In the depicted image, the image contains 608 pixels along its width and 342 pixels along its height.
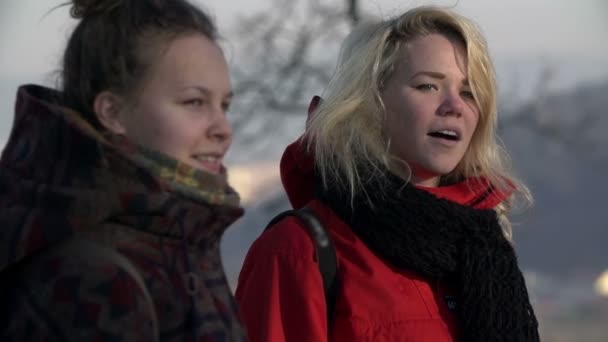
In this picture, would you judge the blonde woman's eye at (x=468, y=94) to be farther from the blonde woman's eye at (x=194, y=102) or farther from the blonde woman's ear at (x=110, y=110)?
the blonde woman's ear at (x=110, y=110)

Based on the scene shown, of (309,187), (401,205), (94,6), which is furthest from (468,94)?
(94,6)

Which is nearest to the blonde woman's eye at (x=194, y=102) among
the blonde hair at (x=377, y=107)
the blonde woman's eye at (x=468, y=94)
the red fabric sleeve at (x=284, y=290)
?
the red fabric sleeve at (x=284, y=290)

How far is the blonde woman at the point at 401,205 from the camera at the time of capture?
9.71 feet

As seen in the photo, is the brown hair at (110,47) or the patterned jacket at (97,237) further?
the brown hair at (110,47)

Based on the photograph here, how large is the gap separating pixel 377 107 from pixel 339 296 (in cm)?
55

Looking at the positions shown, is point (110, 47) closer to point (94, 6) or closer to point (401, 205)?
point (94, 6)

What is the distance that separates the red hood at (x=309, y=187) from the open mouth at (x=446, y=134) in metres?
0.14

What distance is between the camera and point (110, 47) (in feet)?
7.01

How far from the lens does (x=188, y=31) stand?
2232 millimetres

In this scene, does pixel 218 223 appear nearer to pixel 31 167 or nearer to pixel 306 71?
pixel 31 167

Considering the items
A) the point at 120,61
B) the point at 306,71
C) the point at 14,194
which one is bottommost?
the point at 14,194

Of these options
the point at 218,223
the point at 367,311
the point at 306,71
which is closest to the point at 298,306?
the point at 367,311

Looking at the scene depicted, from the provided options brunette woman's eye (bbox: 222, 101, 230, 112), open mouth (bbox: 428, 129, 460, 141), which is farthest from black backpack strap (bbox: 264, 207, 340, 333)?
brunette woman's eye (bbox: 222, 101, 230, 112)

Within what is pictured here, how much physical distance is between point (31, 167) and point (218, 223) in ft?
1.12
